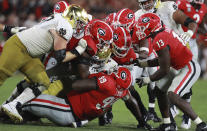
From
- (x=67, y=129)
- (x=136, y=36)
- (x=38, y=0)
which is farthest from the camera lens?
(x=38, y=0)

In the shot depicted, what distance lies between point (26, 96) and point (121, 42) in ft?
4.55

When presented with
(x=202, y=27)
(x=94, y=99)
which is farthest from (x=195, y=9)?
(x=94, y=99)

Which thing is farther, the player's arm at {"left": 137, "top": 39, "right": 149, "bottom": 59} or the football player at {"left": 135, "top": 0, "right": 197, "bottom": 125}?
the football player at {"left": 135, "top": 0, "right": 197, "bottom": 125}

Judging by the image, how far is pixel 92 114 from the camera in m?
5.66

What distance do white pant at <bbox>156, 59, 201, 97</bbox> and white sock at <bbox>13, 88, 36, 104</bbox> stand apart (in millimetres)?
1522

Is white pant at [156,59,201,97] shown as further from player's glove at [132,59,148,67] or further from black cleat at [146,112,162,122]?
black cleat at [146,112,162,122]

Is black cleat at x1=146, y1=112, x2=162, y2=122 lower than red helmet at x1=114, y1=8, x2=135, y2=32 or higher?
lower

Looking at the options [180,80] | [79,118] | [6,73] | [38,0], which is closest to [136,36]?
[180,80]

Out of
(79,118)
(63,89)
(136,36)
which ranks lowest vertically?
(79,118)

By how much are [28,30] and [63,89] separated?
0.81 meters

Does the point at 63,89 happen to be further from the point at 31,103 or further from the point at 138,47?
the point at 138,47

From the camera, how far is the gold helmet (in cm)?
572

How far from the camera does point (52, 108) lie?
5.55 meters

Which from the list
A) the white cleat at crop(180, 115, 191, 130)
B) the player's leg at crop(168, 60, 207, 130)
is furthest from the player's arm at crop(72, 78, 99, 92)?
the white cleat at crop(180, 115, 191, 130)
